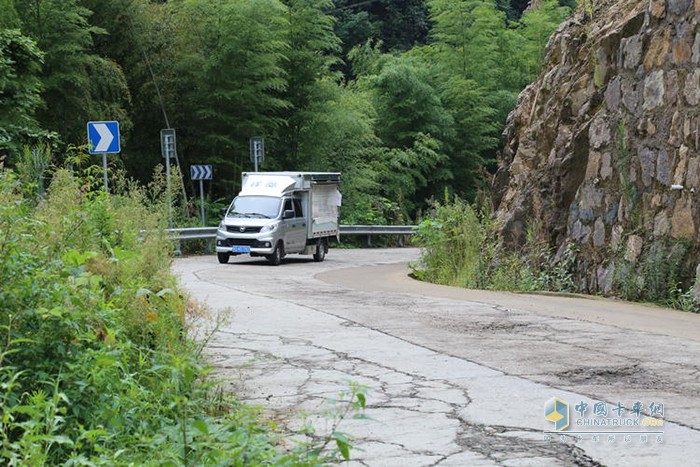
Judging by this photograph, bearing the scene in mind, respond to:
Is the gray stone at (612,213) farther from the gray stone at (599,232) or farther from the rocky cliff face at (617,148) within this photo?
the gray stone at (599,232)

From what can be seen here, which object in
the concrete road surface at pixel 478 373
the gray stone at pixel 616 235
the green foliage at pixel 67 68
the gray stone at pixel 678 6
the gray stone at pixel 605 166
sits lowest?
the concrete road surface at pixel 478 373

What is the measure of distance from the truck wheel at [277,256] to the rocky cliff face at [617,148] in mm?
7830

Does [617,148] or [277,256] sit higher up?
[617,148]

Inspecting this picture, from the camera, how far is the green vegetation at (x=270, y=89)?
2808cm

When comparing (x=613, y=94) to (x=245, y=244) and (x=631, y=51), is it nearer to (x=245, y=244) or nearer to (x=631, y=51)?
(x=631, y=51)

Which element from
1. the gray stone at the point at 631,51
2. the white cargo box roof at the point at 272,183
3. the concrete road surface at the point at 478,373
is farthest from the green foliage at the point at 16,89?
the gray stone at the point at 631,51

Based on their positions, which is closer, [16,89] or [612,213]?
[612,213]

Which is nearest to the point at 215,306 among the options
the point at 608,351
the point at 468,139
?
the point at 608,351

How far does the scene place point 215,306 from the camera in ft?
44.6

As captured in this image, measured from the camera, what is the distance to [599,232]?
16.4 metres

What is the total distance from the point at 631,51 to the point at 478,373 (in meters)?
9.35

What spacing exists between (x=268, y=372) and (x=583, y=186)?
997 cm

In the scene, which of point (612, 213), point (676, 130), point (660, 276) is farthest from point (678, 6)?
point (660, 276)

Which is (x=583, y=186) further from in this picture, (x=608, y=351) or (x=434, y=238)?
(x=608, y=351)
